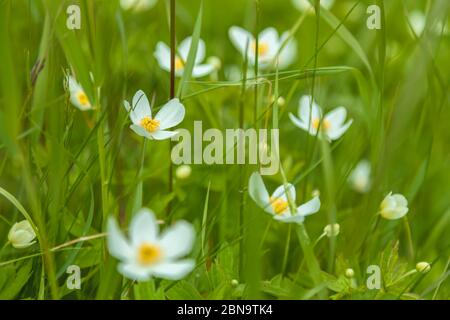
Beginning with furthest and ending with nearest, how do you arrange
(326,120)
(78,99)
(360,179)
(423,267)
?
1. (360,179)
2. (326,120)
3. (78,99)
4. (423,267)

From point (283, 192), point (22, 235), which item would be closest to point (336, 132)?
point (283, 192)

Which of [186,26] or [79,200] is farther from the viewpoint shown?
[186,26]

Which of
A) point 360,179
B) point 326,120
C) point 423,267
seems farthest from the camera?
point 360,179

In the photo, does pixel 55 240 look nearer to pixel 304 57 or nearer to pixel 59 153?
pixel 59 153

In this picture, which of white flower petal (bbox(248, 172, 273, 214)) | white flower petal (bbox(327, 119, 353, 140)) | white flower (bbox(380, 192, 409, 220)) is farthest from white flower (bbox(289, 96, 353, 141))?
white flower petal (bbox(248, 172, 273, 214))

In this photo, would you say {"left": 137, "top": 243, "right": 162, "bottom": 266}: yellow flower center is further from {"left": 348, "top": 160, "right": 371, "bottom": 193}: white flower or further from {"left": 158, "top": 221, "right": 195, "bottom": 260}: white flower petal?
{"left": 348, "top": 160, "right": 371, "bottom": 193}: white flower

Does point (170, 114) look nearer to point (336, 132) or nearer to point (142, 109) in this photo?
point (142, 109)

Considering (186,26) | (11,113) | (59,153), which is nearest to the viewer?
(11,113)
